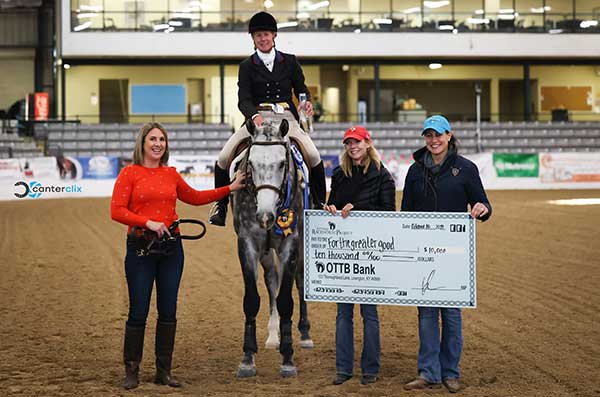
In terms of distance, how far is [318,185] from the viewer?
939 centimetres

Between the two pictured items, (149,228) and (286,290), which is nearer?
(149,228)

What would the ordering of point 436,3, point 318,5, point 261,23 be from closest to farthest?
1. point 261,23
2. point 318,5
3. point 436,3

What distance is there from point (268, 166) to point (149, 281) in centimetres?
137

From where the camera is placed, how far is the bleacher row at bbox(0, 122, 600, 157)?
42750 millimetres

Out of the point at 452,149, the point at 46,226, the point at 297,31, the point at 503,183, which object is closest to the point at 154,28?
the point at 297,31

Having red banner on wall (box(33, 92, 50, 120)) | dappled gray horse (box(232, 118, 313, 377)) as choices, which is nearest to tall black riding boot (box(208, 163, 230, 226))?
dappled gray horse (box(232, 118, 313, 377))

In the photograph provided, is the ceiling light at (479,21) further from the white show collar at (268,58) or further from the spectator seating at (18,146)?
the white show collar at (268,58)

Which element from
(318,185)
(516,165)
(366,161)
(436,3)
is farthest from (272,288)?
(436,3)

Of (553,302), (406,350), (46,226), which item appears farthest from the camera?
(46,226)

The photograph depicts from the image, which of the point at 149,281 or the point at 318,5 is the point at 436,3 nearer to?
A: the point at 318,5

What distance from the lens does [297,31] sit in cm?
4803

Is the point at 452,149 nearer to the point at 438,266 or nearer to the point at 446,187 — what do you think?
the point at 446,187

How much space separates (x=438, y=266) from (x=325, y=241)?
38.8 inches

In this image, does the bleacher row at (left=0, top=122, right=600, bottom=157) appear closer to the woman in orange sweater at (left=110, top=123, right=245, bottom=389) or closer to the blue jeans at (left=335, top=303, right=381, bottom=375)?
the woman in orange sweater at (left=110, top=123, right=245, bottom=389)
